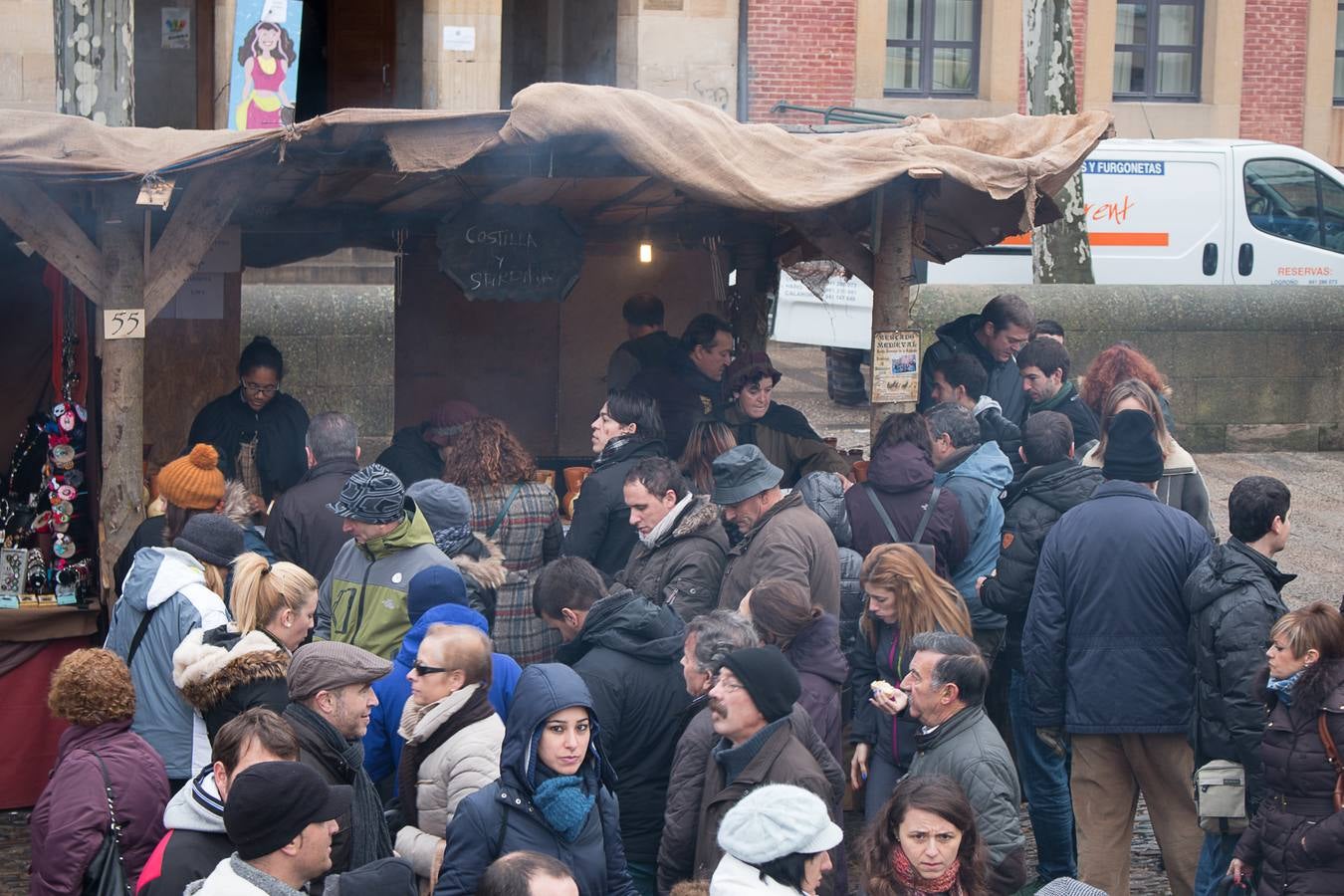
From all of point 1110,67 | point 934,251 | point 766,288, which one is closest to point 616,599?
point 934,251

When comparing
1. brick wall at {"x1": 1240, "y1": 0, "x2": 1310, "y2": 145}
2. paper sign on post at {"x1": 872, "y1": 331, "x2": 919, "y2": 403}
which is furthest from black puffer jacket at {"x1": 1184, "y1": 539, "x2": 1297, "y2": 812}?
brick wall at {"x1": 1240, "y1": 0, "x2": 1310, "y2": 145}

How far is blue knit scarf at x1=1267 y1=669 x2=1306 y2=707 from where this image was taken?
496cm

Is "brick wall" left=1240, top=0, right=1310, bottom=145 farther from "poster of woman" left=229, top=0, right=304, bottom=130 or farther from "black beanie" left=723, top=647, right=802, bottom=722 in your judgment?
"black beanie" left=723, top=647, right=802, bottom=722

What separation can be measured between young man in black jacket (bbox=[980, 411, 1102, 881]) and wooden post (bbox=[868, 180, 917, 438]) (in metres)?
0.96

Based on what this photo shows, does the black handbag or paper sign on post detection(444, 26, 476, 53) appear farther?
paper sign on post detection(444, 26, 476, 53)

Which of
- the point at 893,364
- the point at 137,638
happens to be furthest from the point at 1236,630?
the point at 137,638

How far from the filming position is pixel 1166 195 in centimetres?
1546

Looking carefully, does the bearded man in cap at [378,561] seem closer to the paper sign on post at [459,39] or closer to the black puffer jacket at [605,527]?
the black puffer jacket at [605,527]

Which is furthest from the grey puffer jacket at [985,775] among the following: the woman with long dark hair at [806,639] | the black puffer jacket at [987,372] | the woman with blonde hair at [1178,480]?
the black puffer jacket at [987,372]

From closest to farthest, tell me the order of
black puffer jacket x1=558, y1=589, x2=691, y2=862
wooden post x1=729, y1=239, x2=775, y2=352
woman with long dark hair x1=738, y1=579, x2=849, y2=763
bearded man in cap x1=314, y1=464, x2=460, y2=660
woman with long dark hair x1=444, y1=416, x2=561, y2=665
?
black puffer jacket x1=558, y1=589, x2=691, y2=862, woman with long dark hair x1=738, y1=579, x2=849, y2=763, bearded man in cap x1=314, y1=464, x2=460, y2=660, woman with long dark hair x1=444, y1=416, x2=561, y2=665, wooden post x1=729, y1=239, x2=775, y2=352

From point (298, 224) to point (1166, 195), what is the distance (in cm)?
952

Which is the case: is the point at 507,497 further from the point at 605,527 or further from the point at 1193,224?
the point at 1193,224

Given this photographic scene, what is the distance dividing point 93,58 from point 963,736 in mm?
8168

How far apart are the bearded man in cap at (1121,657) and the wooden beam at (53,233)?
420cm
